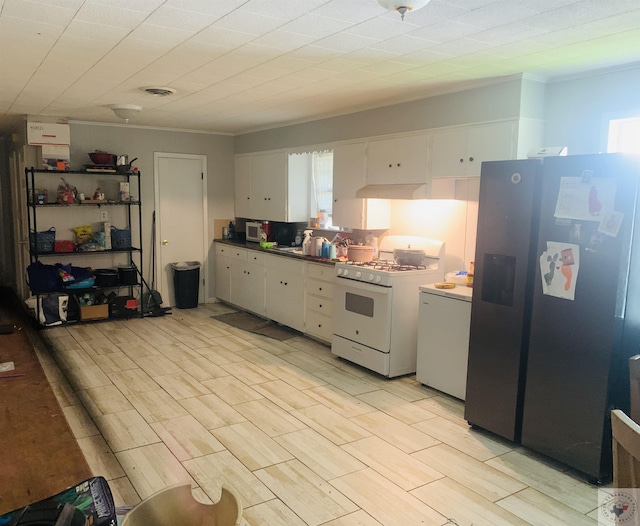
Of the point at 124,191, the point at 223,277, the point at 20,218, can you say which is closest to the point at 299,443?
the point at 223,277

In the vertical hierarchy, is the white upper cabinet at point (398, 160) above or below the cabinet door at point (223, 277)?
above

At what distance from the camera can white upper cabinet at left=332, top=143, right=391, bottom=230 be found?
204 inches

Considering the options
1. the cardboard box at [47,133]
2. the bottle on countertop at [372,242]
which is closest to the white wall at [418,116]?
the bottle on countertop at [372,242]

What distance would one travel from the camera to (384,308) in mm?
4410

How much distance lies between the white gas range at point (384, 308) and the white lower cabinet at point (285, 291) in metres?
0.91

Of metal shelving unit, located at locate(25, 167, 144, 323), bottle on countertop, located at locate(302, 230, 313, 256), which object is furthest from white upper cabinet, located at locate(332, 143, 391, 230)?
metal shelving unit, located at locate(25, 167, 144, 323)

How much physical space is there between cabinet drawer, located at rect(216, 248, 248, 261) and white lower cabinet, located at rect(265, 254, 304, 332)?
620 mm

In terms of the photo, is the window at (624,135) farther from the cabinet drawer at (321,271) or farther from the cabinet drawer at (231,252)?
the cabinet drawer at (231,252)

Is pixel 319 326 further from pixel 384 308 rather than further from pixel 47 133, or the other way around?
pixel 47 133

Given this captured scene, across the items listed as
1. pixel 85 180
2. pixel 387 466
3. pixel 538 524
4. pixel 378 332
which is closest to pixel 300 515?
pixel 387 466

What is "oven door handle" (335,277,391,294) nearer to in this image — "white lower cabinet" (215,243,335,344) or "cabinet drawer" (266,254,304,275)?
"white lower cabinet" (215,243,335,344)

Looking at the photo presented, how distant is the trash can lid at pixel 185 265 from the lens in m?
7.08

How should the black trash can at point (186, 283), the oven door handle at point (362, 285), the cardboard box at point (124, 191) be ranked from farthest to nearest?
the black trash can at point (186, 283) < the cardboard box at point (124, 191) < the oven door handle at point (362, 285)

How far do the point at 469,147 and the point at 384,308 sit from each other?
151cm
